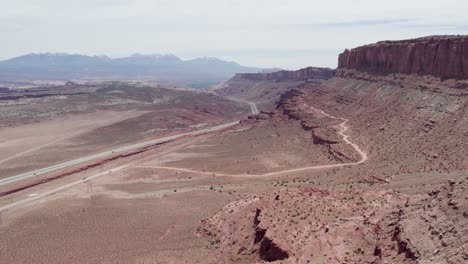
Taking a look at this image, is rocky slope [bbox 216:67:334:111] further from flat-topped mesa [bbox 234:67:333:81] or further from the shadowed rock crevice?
the shadowed rock crevice

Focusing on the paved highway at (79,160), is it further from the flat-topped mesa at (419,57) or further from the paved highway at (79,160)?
the flat-topped mesa at (419,57)

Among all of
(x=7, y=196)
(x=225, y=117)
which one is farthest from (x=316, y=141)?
(x=225, y=117)

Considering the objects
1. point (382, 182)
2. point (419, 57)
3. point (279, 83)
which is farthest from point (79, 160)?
point (279, 83)

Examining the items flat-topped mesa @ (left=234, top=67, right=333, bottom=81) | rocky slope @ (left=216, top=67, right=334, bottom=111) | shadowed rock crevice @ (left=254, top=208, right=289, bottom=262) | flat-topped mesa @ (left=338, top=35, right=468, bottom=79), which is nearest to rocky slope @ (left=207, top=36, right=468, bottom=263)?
shadowed rock crevice @ (left=254, top=208, right=289, bottom=262)

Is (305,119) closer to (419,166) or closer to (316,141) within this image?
(316,141)

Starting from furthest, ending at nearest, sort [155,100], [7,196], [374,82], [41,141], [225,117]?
[155,100] < [225,117] < [41,141] < [374,82] < [7,196]

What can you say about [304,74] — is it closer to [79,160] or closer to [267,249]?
[79,160]

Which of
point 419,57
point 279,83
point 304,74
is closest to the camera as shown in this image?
point 419,57

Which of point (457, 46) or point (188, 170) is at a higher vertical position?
point (457, 46)
